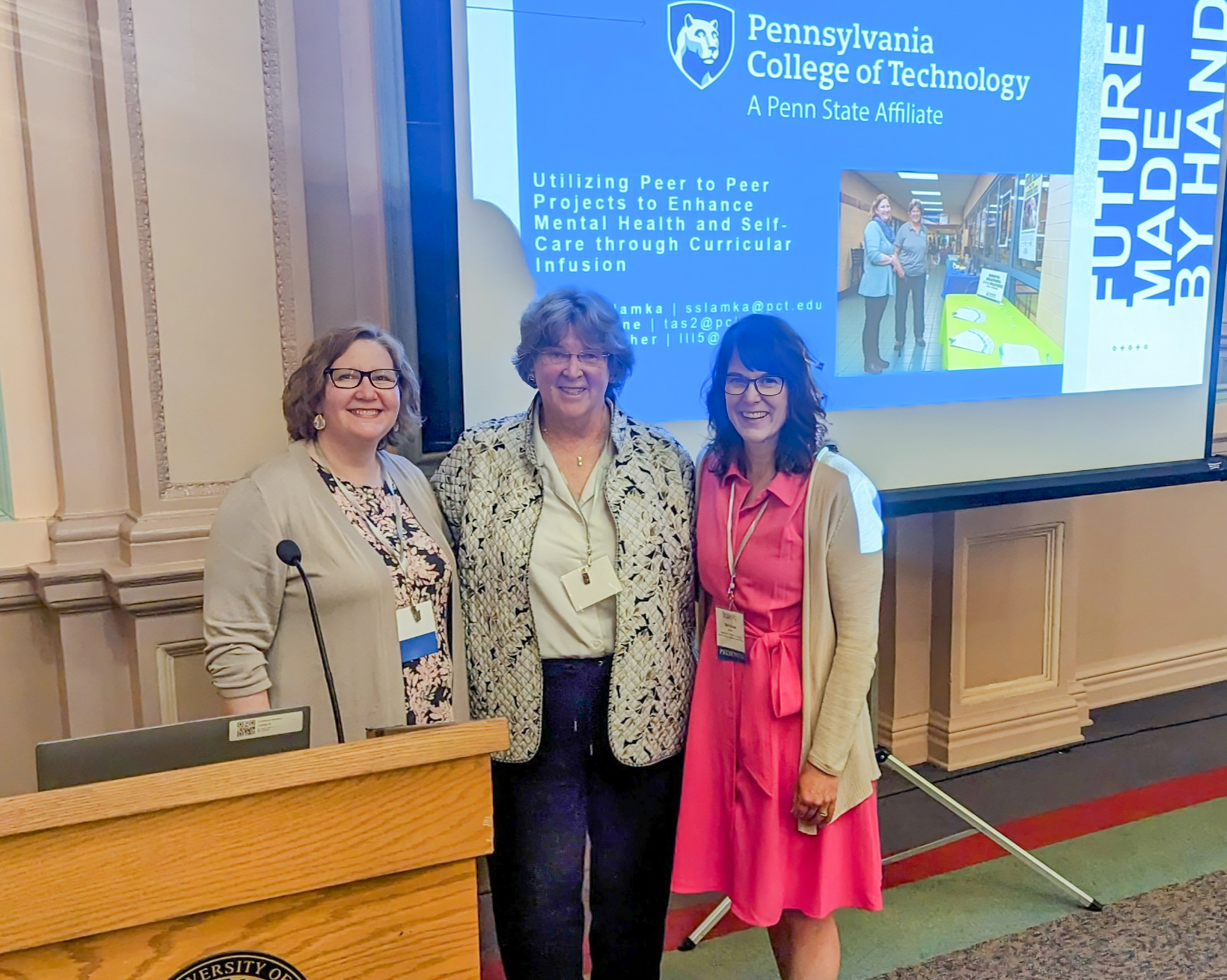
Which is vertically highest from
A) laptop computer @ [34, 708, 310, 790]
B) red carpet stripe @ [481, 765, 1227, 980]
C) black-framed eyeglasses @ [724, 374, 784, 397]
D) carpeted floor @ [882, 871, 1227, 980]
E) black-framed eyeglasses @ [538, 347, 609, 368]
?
black-framed eyeglasses @ [538, 347, 609, 368]

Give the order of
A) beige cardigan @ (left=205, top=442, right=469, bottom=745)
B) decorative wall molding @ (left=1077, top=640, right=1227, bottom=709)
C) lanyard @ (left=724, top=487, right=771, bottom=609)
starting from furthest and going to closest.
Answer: decorative wall molding @ (left=1077, top=640, right=1227, bottom=709), lanyard @ (left=724, top=487, right=771, bottom=609), beige cardigan @ (left=205, top=442, right=469, bottom=745)

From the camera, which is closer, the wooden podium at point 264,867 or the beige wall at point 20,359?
the wooden podium at point 264,867

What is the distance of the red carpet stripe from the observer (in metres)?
2.45

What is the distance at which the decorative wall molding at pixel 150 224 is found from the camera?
1948mm

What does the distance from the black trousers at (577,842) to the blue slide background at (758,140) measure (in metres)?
0.81

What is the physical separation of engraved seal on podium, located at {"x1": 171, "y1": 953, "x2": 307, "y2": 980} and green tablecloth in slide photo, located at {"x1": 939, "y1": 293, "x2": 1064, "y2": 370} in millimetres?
2119

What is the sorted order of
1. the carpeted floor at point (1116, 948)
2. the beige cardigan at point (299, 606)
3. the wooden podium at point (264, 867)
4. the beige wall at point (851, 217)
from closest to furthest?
the wooden podium at point (264, 867) → the beige cardigan at point (299, 606) → the carpeted floor at point (1116, 948) → the beige wall at point (851, 217)

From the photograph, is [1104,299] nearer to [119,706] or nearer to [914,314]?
[914,314]

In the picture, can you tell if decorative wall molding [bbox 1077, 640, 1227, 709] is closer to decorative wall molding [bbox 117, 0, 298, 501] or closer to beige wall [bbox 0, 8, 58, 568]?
decorative wall molding [bbox 117, 0, 298, 501]

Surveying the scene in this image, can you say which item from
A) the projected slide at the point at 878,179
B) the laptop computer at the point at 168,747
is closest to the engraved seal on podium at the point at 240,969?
the laptop computer at the point at 168,747

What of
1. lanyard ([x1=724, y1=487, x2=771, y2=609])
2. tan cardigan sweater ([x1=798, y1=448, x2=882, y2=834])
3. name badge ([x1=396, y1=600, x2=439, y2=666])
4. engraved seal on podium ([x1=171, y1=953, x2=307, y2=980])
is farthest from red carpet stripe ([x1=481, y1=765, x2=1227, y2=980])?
engraved seal on podium ([x1=171, y1=953, x2=307, y2=980])

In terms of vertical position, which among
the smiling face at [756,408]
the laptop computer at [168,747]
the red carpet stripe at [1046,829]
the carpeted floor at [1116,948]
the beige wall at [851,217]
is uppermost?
the beige wall at [851,217]

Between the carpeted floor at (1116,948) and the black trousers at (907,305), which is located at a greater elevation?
the black trousers at (907,305)

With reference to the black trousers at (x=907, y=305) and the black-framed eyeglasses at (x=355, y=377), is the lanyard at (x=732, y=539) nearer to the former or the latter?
the black-framed eyeglasses at (x=355, y=377)
